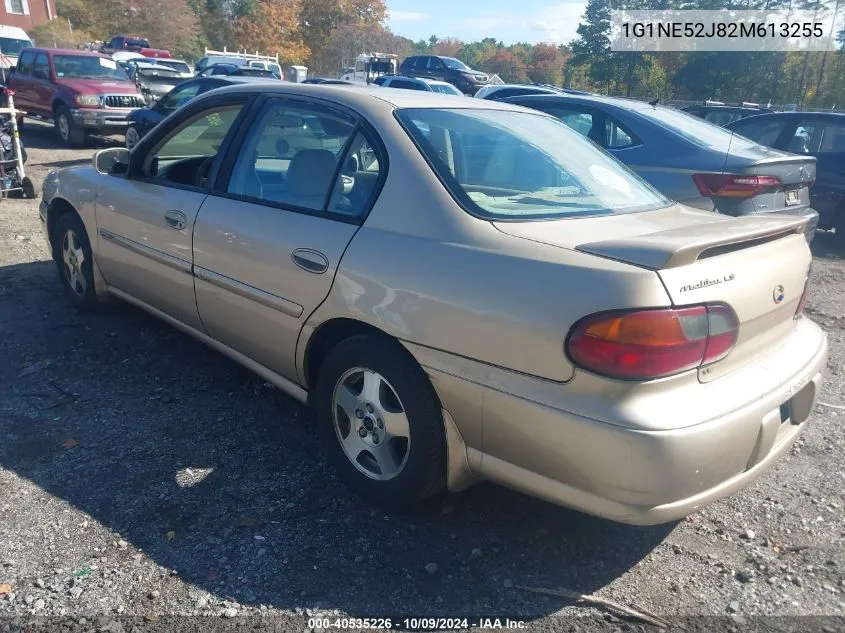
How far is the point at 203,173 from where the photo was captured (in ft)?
12.4

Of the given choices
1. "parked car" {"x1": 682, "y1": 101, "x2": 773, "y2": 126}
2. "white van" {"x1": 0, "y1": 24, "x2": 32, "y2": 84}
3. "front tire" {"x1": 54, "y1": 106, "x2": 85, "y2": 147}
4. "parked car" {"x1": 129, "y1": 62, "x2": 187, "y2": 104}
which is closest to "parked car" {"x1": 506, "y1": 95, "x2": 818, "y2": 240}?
"parked car" {"x1": 682, "y1": 101, "x2": 773, "y2": 126}

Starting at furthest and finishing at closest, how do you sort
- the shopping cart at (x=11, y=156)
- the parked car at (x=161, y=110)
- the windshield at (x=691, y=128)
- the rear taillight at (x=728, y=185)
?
the parked car at (x=161, y=110) → the shopping cart at (x=11, y=156) → the windshield at (x=691, y=128) → the rear taillight at (x=728, y=185)

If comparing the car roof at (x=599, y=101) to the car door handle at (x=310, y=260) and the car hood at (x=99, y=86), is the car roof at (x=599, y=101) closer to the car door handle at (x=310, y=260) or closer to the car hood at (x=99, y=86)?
the car door handle at (x=310, y=260)

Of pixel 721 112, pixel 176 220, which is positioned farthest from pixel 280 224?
pixel 721 112

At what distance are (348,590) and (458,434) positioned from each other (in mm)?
680

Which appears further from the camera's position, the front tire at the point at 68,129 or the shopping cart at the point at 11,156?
the front tire at the point at 68,129

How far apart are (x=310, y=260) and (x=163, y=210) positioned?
1.35m

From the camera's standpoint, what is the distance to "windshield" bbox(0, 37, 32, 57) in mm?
26609

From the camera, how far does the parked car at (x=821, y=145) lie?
866 cm

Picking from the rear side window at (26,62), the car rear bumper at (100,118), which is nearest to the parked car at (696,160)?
the car rear bumper at (100,118)

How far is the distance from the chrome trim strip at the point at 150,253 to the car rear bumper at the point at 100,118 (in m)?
10.4

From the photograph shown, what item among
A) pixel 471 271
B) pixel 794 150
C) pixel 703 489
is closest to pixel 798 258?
pixel 703 489

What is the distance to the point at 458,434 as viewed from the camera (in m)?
2.57

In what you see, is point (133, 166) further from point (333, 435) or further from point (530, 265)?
point (530, 265)
